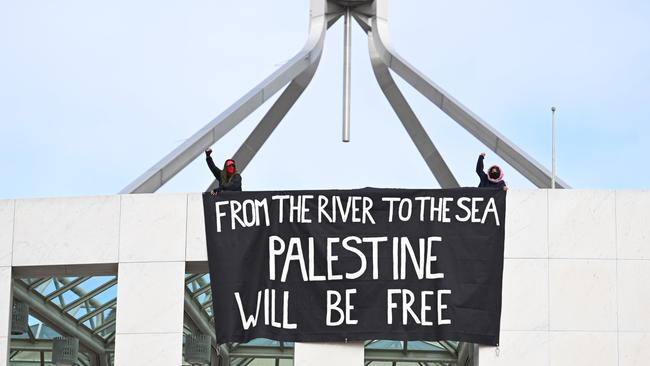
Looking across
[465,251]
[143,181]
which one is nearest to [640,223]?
[465,251]

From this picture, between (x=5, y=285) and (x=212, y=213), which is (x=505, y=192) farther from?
(x=5, y=285)

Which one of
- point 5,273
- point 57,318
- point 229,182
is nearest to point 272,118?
point 57,318

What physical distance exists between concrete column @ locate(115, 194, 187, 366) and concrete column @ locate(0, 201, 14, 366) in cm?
187

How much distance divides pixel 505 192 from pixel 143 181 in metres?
6.32

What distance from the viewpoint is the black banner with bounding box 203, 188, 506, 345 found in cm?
2381

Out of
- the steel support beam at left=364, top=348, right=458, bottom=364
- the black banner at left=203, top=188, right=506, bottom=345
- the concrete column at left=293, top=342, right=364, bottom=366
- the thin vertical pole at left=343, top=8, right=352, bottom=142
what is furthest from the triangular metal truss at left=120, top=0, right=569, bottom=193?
the steel support beam at left=364, top=348, right=458, bottom=364

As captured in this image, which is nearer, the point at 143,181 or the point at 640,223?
the point at 640,223

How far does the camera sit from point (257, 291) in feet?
79.5

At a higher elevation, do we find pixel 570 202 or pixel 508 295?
pixel 570 202

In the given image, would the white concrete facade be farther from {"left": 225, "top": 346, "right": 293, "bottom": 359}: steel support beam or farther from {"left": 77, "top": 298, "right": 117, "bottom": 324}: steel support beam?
{"left": 225, "top": 346, "right": 293, "bottom": 359}: steel support beam

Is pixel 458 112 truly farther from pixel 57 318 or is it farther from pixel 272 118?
pixel 57 318

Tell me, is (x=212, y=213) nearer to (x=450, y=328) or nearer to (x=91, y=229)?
(x=91, y=229)

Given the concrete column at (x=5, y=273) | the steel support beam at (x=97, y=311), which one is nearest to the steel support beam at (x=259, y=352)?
the steel support beam at (x=97, y=311)

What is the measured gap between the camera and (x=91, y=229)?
81.6 feet
